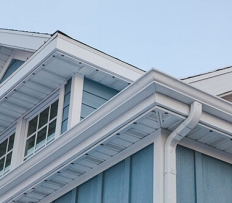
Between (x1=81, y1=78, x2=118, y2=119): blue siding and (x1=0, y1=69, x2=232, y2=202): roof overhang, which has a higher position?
(x1=81, y1=78, x2=118, y2=119): blue siding

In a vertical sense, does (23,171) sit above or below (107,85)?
below

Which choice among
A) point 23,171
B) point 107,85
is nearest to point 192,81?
point 107,85

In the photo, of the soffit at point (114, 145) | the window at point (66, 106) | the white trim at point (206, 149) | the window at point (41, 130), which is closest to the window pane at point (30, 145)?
the window at point (41, 130)

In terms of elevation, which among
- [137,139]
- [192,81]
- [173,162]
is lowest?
[173,162]

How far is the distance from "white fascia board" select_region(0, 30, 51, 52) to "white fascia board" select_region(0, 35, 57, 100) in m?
0.57

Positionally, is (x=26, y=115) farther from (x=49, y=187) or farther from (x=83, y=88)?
(x=49, y=187)

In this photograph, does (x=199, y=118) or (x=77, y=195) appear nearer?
(x=199, y=118)

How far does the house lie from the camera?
4.96m

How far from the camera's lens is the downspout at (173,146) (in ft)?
15.8

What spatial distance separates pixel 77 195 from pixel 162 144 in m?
1.44

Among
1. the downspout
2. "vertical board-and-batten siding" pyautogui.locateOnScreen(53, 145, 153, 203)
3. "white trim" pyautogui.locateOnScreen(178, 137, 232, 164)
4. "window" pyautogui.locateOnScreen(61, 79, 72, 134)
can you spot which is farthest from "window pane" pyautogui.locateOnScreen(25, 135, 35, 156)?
the downspout

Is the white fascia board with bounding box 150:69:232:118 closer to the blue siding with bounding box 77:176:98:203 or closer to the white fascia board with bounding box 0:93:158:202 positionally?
the white fascia board with bounding box 0:93:158:202

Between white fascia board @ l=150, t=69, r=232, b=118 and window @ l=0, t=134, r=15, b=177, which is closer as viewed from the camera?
white fascia board @ l=150, t=69, r=232, b=118

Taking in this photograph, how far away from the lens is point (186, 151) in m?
5.32
